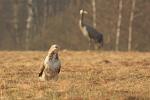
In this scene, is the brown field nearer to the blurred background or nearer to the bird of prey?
the bird of prey

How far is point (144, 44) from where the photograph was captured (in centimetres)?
4256

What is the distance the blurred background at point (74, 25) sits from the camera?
43.0 metres

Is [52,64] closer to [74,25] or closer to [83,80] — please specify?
[83,80]

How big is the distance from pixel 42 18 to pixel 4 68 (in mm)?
38854

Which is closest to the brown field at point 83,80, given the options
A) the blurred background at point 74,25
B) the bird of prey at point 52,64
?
the bird of prey at point 52,64

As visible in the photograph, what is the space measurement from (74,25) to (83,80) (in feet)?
104

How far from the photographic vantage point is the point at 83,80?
15.8 meters

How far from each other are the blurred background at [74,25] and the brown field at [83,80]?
20.1m

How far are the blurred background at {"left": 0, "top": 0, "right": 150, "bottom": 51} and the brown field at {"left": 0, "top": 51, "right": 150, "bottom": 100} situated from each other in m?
20.1

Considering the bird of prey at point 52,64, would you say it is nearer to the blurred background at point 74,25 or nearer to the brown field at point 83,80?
the brown field at point 83,80

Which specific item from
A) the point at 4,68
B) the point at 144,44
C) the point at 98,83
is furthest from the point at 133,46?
the point at 98,83

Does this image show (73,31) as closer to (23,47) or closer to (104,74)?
(23,47)

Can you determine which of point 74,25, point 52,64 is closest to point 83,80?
point 52,64

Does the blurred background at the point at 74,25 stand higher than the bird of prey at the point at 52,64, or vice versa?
the bird of prey at the point at 52,64
